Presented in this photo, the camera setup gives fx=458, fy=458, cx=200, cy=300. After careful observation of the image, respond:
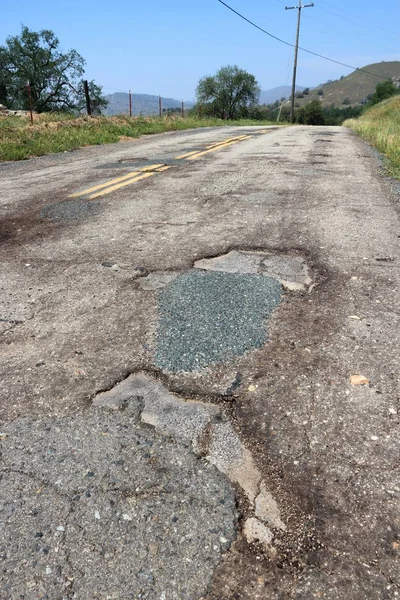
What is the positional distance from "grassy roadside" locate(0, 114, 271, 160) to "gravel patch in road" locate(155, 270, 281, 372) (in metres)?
8.63

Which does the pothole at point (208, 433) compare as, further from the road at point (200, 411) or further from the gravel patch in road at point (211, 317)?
the gravel patch in road at point (211, 317)

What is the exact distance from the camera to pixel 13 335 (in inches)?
115

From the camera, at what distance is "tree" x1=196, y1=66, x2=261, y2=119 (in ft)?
228

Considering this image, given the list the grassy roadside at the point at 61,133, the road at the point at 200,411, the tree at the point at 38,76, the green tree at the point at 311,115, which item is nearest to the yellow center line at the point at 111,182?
the road at the point at 200,411

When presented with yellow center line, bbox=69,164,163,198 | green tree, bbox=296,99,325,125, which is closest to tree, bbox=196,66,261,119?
green tree, bbox=296,99,325,125

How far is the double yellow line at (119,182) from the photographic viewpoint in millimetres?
6418

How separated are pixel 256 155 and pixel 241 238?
6242 millimetres

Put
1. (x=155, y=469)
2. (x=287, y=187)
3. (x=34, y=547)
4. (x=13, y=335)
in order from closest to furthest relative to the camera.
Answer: (x=34, y=547) < (x=155, y=469) < (x=13, y=335) < (x=287, y=187)

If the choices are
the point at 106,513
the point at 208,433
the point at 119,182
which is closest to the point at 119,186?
the point at 119,182

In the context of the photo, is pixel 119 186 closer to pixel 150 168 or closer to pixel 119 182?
pixel 119 182

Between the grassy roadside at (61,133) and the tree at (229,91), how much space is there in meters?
54.9

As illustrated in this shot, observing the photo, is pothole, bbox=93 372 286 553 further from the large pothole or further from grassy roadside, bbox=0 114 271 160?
grassy roadside, bbox=0 114 271 160

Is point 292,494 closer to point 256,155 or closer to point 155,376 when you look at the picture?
point 155,376

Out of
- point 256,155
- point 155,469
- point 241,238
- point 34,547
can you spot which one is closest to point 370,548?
point 155,469
